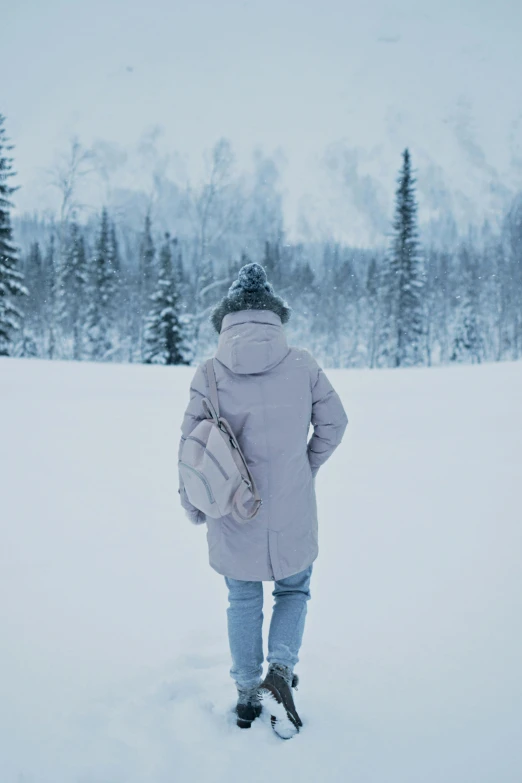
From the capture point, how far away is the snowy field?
2.16 metres

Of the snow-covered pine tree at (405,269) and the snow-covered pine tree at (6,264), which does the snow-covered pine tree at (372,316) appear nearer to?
the snow-covered pine tree at (405,269)

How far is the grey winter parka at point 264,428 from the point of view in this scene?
2.19 metres

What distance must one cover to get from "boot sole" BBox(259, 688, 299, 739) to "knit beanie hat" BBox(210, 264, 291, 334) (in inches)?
64.5

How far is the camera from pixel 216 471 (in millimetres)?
2072

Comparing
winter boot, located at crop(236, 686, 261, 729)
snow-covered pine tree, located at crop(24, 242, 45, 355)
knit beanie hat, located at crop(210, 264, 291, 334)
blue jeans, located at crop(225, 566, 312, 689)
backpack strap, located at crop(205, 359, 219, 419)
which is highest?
snow-covered pine tree, located at crop(24, 242, 45, 355)

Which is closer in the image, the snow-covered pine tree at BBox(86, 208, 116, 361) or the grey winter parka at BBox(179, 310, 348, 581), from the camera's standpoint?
the grey winter parka at BBox(179, 310, 348, 581)

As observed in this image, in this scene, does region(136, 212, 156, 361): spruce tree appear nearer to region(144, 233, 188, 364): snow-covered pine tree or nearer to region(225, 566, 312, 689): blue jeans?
region(144, 233, 188, 364): snow-covered pine tree

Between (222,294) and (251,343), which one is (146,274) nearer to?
(222,294)

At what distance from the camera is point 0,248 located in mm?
23875

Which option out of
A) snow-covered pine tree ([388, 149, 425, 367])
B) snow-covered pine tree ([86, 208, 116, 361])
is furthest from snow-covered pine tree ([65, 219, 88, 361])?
snow-covered pine tree ([388, 149, 425, 367])

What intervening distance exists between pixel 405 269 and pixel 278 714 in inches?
1339

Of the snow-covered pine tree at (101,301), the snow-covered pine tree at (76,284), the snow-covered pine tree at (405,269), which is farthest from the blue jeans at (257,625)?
the snow-covered pine tree at (76,284)

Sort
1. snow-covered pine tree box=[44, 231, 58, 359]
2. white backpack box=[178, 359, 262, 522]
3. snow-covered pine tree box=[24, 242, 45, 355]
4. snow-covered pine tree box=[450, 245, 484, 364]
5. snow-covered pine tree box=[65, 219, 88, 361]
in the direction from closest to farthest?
1. white backpack box=[178, 359, 262, 522]
2. snow-covered pine tree box=[44, 231, 58, 359]
3. snow-covered pine tree box=[65, 219, 88, 361]
4. snow-covered pine tree box=[450, 245, 484, 364]
5. snow-covered pine tree box=[24, 242, 45, 355]

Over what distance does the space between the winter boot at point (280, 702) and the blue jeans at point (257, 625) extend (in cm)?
5
